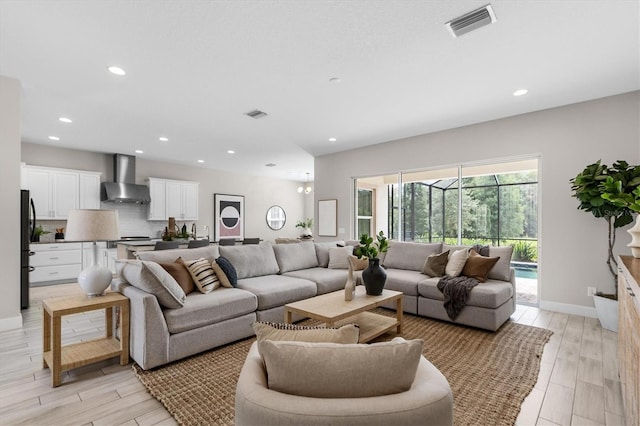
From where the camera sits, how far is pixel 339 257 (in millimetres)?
4762

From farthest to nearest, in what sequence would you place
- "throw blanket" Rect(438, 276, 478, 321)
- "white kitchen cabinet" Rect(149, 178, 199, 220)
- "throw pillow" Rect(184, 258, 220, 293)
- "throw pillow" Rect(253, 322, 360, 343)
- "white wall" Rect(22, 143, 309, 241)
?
"white kitchen cabinet" Rect(149, 178, 199, 220), "white wall" Rect(22, 143, 309, 241), "throw blanket" Rect(438, 276, 478, 321), "throw pillow" Rect(184, 258, 220, 293), "throw pillow" Rect(253, 322, 360, 343)

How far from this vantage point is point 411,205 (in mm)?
5910

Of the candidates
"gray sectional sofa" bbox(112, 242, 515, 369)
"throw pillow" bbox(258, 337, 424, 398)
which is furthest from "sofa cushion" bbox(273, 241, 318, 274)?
"throw pillow" bbox(258, 337, 424, 398)

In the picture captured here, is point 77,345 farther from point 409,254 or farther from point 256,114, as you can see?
point 409,254

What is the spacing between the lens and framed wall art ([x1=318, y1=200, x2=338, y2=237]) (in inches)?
269

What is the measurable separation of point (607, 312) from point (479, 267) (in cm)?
134

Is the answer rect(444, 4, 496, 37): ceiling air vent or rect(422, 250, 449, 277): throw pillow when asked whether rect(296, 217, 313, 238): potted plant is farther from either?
rect(444, 4, 496, 37): ceiling air vent

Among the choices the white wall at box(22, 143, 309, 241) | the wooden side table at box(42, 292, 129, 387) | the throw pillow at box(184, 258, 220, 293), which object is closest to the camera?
the wooden side table at box(42, 292, 129, 387)

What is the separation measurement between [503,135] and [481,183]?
0.80 meters

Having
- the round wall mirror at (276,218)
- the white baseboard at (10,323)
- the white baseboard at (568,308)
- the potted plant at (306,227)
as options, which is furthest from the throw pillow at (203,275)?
the round wall mirror at (276,218)

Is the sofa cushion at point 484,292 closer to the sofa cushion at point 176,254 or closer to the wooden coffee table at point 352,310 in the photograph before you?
the wooden coffee table at point 352,310

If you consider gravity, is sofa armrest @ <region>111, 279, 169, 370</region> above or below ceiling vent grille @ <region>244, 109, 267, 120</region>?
below

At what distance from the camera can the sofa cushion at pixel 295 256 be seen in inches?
173

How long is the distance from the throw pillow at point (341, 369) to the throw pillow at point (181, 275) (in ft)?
7.70
